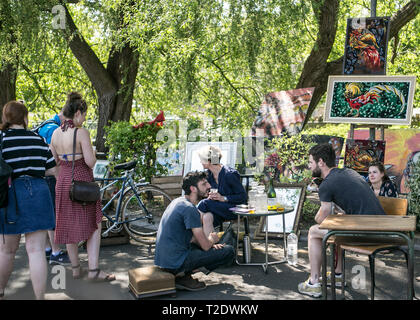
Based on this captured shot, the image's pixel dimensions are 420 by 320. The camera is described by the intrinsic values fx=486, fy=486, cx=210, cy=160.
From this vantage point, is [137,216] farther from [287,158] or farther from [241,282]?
[287,158]

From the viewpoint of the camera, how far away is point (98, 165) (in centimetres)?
962

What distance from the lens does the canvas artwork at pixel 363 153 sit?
772cm

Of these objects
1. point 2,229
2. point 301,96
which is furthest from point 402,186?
point 2,229

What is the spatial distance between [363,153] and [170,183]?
3.59 metres

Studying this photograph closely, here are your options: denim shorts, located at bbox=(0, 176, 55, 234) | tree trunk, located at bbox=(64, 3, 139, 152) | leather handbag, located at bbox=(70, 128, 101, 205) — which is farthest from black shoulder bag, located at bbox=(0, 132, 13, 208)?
tree trunk, located at bbox=(64, 3, 139, 152)

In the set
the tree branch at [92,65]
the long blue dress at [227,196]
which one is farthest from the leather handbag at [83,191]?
the tree branch at [92,65]

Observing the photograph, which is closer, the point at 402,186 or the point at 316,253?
the point at 316,253

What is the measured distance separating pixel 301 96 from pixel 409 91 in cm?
230

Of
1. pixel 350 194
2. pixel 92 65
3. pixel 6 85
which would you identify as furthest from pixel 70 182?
pixel 6 85
